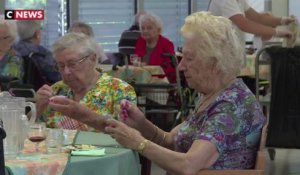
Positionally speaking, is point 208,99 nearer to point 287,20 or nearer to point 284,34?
point 284,34

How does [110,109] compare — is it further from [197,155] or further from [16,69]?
[16,69]

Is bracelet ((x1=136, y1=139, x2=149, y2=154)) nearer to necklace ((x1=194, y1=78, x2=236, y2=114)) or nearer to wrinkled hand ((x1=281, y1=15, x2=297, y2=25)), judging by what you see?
necklace ((x1=194, y1=78, x2=236, y2=114))

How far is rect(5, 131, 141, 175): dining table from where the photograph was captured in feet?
6.52

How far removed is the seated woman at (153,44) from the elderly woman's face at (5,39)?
243cm

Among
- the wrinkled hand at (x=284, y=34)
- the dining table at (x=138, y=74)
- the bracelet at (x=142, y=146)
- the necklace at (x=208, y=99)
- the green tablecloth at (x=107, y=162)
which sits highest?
the wrinkled hand at (x=284, y=34)

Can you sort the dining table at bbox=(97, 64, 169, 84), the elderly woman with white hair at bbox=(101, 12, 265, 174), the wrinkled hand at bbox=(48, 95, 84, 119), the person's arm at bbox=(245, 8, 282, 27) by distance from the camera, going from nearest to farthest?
the elderly woman with white hair at bbox=(101, 12, 265, 174)
the wrinkled hand at bbox=(48, 95, 84, 119)
the person's arm at bbox=(245, 8, 282, 27)
the dining table at bbox=(97, 64, 169, 84)

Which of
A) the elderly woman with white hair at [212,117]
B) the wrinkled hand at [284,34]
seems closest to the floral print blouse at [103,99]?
the elderly woman with white hair at [212,117]

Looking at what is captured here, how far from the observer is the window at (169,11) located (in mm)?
11977

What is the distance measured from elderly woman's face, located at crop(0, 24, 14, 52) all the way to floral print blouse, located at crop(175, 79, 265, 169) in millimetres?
3156

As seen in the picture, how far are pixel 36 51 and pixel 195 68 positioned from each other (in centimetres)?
340

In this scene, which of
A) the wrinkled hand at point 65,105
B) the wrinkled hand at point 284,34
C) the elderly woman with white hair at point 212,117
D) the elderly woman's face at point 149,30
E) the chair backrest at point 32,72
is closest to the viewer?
the elderly woman with white hair at point 212,117

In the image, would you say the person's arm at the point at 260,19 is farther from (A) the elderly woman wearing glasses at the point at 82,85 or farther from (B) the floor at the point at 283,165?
(A) the elderly woman wearing glasses at the point at 82,85

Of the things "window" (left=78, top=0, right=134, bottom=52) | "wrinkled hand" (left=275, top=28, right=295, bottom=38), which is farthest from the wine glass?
"window" (left=78, top=0, right=134, bottom=52)

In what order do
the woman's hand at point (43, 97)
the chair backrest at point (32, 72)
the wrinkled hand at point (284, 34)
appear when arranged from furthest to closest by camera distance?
the chair backrest at point (32, 72) < the wrinkled hand at point (284, 34) < the woman's hand at point (43, 97)
